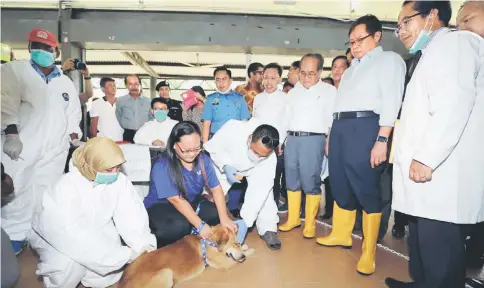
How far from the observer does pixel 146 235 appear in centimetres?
199

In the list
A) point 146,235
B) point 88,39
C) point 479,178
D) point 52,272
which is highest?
point 88,39

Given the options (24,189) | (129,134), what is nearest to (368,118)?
(24,189)

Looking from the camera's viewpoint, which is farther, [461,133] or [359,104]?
[359,104]

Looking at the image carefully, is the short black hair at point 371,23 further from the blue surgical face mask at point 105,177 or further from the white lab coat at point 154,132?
the white lab coat at point 154,132

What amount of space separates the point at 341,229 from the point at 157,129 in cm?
234

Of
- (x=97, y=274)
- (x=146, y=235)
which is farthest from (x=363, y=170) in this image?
(x=97, y=274)

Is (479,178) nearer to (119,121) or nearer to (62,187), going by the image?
(62,187)

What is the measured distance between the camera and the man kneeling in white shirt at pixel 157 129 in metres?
3.65

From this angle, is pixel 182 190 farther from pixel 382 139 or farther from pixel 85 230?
pixel 382 139

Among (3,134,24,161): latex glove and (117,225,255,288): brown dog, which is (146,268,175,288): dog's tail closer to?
(117,225,255,288): brown dog

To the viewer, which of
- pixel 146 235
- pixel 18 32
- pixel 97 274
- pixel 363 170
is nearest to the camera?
pixel 97 274

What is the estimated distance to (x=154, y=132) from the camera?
3.71 meters

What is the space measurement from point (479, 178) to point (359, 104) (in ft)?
2.92

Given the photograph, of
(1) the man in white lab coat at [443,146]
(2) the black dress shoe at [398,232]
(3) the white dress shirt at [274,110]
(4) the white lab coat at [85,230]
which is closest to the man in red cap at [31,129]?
(4) the white lab coat at [85,230]
